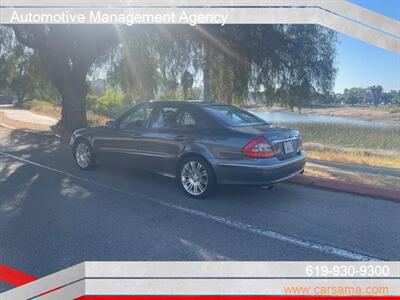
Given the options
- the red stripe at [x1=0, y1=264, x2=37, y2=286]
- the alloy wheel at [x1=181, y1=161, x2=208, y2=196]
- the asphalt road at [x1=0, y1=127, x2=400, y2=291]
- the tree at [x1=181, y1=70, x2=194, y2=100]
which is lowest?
the red stripe at [x1=0, y1=264, x2=37, y2=286]

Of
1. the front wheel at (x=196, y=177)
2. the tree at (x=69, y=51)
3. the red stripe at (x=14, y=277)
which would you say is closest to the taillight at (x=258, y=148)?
the front wheel at (x=196, y=177)

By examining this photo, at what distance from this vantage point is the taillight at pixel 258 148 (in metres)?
4.66

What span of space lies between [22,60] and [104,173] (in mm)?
12318

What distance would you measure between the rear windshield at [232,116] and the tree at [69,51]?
288 inches

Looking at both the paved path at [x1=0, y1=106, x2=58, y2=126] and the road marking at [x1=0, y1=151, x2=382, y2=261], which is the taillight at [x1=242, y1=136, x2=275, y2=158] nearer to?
the road marking at [x1=0, y1=151, x2=382, y2=261]

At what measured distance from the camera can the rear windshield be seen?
17.0 feet

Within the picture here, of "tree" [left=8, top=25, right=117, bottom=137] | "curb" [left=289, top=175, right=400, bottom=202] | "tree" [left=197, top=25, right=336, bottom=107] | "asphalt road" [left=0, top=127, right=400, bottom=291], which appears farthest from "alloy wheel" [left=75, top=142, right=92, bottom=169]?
"tree" [left=8, top=25, right=117, bottom=137]

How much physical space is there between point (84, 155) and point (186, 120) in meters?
2.76

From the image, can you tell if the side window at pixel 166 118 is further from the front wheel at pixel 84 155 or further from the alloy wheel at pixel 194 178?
the front wheel at pixel 84 155

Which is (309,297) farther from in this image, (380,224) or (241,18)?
(241,18)

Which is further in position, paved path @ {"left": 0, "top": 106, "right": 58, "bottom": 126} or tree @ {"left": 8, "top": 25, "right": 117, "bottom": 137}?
paved path @ {"left": 0, "top": 106, "right": 58, "bottom": 126}

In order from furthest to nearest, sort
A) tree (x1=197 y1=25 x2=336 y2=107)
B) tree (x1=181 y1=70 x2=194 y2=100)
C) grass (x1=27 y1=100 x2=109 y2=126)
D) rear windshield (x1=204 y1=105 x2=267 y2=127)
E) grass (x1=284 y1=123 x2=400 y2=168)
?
grass (x1=284 y1=123 x2=400 y2=168), grass (x1=27 y1=100 x2=109 y2=126), tree (x1=181 y1=70 x2=194 y2=100), tree (x1=197 y1=25 x2=336 y2=107), rear windshield (x1=204 y1=105 x2=267 y2=127)

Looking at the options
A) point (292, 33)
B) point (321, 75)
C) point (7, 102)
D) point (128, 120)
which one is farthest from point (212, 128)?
point (7, 102)

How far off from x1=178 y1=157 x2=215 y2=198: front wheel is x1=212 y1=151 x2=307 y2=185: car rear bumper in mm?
151
